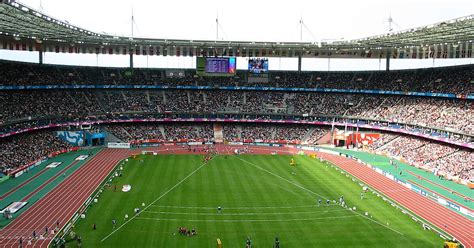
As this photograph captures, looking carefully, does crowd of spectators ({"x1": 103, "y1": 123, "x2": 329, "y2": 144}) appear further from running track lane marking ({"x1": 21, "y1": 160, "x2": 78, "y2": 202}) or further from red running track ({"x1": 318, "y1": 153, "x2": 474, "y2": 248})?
red running track ({"x1": 318, "y1": 153, "x2": 474, "y2": 248})

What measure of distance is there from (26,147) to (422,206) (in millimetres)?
51578

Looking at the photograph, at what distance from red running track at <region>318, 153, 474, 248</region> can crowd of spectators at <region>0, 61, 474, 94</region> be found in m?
23.2

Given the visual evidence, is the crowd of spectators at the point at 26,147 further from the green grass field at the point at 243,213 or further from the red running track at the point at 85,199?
the green grass field at the point at 243,213

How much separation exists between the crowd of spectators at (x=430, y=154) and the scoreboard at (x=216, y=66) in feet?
104

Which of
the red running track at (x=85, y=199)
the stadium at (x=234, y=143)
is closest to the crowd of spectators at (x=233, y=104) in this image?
the stadium at (x=234, y=143)

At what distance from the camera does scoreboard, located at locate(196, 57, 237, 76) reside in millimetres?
88250

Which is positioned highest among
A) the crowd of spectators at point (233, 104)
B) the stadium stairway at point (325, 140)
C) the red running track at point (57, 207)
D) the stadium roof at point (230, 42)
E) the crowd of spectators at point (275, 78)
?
the stadium roof at point (230, 42)

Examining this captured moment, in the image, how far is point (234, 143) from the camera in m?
82.1

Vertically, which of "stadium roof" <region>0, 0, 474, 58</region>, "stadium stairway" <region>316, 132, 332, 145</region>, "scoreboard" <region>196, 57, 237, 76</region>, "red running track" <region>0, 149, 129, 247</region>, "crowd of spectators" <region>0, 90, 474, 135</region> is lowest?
"red running track" <region>0, 149, 129, 247</region>

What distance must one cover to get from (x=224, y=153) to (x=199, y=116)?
1611cm

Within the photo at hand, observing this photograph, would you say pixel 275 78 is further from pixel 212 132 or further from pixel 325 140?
pixel 325 140

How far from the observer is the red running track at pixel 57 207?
33.8 meters

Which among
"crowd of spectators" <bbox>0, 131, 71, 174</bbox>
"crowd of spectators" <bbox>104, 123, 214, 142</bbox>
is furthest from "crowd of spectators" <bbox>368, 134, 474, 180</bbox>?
"crowd of spectators" <bbox>0, 131, 71, 174</bbox>

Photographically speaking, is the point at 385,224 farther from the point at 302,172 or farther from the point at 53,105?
the point at 53,105
